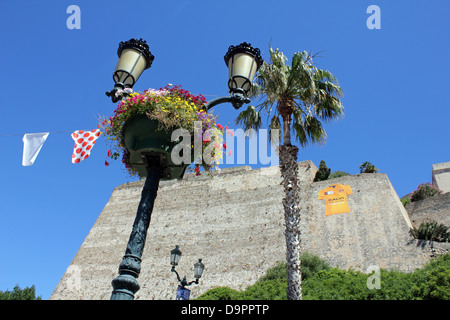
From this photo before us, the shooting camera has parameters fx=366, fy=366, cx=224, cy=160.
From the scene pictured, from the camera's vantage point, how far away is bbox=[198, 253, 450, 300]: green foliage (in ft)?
36.3

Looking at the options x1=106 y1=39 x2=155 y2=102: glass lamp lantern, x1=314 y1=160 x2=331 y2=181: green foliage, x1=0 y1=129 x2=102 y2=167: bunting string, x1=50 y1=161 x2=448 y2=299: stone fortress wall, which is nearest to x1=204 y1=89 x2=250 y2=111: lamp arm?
x1=106 y1=39 x2=155 y2=102: glass lamp lantern

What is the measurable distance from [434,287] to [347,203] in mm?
12748

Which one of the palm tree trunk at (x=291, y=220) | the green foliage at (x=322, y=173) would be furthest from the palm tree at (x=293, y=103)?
the green foliage at (x=322, y=173)

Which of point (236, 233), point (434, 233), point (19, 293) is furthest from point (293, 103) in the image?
point (19, 293)

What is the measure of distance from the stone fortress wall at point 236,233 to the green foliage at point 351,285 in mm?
2483

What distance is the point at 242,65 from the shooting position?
4652mm

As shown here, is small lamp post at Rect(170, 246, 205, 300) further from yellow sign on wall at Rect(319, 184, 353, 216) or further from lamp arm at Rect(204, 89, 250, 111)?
yellow sign on wall at Rect(319, 184, 353, 216)

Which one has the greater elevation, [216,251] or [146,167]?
[216,251]

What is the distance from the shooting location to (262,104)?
11.4 m

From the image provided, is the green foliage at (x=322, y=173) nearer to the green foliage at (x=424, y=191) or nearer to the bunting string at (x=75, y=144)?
the green foliage at (x=424, y=191)

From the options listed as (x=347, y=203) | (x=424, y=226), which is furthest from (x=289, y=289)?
(x=347, y=203)

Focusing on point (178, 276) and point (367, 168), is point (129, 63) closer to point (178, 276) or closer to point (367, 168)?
point (178, 276)

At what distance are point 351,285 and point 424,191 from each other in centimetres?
1515
